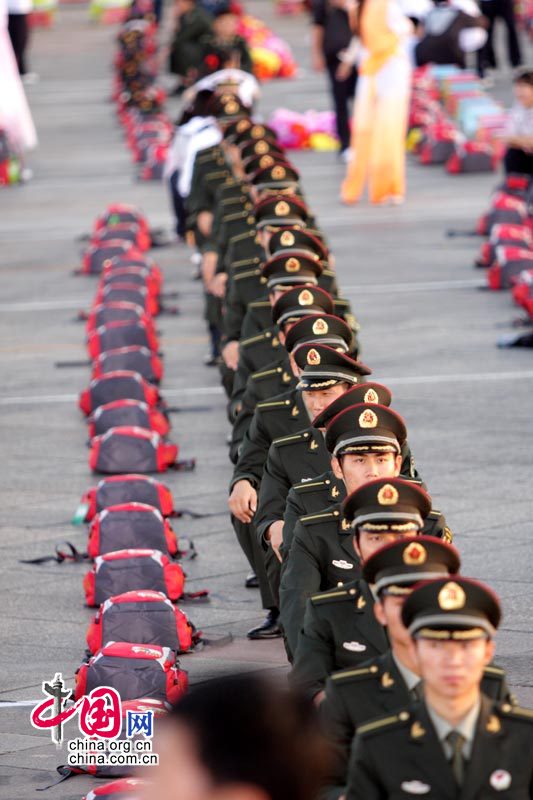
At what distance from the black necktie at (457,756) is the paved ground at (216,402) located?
2.12ft

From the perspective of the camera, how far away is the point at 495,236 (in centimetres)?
1875

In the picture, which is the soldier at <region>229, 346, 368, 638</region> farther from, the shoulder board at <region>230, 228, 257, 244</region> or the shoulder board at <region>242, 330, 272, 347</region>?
the shoulder board at <region>230, 228, 257, 244</region>

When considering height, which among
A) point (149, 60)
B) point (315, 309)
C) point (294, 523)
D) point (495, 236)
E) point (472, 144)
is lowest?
point (294, 523)

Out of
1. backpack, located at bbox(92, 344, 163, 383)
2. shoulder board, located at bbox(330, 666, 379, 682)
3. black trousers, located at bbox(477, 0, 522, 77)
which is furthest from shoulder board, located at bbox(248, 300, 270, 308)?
black trousers, located at bbox(477, 0, 522, 77)

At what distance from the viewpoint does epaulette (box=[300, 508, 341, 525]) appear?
7.21m

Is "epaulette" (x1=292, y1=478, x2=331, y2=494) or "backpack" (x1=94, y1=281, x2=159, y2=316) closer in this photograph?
"epaulette" (x1=292, y1=478, x2=331, y2=494)

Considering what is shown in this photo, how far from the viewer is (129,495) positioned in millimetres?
11078

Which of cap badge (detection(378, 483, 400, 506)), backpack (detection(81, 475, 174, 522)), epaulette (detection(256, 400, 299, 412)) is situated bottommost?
cap badge (detection(378, 483, 400, 506))

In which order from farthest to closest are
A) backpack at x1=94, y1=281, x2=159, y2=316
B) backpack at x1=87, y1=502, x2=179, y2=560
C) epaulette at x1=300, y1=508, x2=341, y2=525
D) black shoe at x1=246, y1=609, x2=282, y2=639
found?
backpack at x1=94, y1=281, x2=159, y2=316 < backpack at x1=87, y1=502, x2=179, y2=560 < black shoe at x1=246, y1=609, x2=282, y2=639 < epaulette at x1=300, y1=508, x2=341, y2=525

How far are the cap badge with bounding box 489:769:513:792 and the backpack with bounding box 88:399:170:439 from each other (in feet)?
27.7

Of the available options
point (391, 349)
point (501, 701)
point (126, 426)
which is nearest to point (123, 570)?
point (126, 426)

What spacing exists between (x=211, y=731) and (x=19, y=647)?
263 inches

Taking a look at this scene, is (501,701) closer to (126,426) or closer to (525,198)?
(126,426)

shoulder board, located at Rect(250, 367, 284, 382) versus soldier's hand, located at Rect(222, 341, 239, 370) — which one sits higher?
soldier's hand, located at Rect(222, 341, 239, 370)
